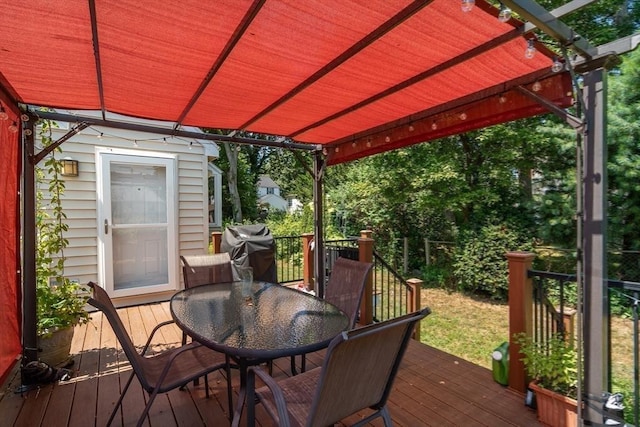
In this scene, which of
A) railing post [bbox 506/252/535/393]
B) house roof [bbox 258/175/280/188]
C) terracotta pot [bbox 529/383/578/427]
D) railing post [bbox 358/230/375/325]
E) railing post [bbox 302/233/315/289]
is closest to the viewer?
terracotta pot [bbox 529/383/578/427]

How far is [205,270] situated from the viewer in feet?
10.7

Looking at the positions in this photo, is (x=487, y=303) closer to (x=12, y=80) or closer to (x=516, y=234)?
(x=516, y=234)

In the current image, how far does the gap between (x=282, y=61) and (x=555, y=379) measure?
2651mm

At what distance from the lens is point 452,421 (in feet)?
7.09

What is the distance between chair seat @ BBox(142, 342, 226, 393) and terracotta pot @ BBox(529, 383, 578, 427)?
2052 mm

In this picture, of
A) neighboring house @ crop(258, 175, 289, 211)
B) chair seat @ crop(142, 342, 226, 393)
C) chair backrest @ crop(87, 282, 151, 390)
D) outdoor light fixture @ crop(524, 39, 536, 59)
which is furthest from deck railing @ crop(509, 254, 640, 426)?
neighboring house @ crop(258, 175, 289, 211)

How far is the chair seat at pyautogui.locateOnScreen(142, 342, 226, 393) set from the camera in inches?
71.9

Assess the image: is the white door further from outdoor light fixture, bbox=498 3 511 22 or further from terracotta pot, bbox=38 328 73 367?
outdoor light fixture, bbox=498 3 511 22

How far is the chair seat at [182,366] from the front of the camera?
183cm

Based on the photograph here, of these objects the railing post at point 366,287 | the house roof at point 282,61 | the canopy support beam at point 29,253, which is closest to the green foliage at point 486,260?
the railing post at point 366,287

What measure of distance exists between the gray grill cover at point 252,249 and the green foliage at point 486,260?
4381 millimetres

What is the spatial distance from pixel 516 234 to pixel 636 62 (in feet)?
11.1

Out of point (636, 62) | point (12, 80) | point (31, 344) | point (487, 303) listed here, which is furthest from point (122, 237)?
point (636, 62)

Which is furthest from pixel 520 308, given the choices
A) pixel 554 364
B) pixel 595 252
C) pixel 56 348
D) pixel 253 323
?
pixel 56 348
